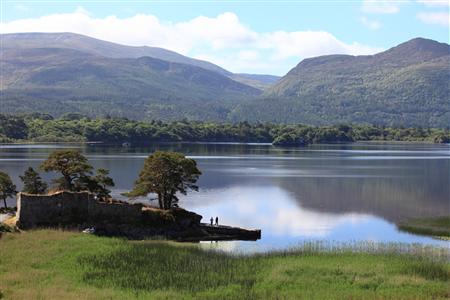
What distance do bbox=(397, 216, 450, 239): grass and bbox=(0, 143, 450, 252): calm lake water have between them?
1.65 m

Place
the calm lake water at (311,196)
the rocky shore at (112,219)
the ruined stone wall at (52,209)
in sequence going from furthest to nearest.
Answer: the calm lake water at (311,196) → the rocky shore at (112,219) → the ruined stone wall at (52,209)

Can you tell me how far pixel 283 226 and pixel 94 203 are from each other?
73.6 ft

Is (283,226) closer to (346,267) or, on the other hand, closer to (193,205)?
(193,205)

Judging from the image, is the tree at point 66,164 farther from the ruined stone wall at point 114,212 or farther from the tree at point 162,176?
the ruined stone wall at point 114,212

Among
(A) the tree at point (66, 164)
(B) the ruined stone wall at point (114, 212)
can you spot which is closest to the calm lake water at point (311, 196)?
(B) the ruined stone wall at point (114, 212)

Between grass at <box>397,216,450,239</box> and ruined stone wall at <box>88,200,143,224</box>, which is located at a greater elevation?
ruined stone wall at <box>88,200,143,224</box>

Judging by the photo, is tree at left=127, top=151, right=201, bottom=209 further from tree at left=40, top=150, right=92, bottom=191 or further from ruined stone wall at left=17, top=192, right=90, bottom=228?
ruined stone wall at left=17, top=192, right=90, bottom=228

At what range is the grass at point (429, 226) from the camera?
64.5 m

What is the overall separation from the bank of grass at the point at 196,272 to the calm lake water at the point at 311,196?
10140 millimetres

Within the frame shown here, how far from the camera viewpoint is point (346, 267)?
42.3 m

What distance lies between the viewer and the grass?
6450 centimetres

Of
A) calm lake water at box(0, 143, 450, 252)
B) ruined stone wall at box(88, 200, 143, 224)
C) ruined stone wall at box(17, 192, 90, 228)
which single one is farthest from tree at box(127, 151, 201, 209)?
calm lake water at box(0, 143, 450, 252)

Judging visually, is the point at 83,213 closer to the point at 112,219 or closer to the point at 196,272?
the point at 112,219

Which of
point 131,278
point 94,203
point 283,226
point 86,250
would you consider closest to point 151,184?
point 94,203
